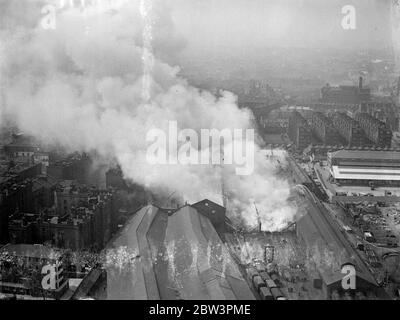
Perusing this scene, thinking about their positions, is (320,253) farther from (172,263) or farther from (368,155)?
(368,155)

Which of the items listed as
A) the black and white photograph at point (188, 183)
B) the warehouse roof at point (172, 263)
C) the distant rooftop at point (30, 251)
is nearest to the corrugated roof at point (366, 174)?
the black and white photograph at point (188, 183)

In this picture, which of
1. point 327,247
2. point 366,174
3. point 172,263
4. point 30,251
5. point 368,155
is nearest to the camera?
point 172,263

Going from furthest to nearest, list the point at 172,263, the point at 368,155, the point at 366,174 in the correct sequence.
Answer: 1. the point at 368,155
2. the point at 366,174
3. the point at 172,263

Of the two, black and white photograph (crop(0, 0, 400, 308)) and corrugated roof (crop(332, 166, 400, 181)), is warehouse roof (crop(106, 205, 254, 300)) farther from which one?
corrugated roof (crop(332, 166, 400, 181))

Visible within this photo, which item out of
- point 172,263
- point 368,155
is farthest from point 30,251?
point 368,155

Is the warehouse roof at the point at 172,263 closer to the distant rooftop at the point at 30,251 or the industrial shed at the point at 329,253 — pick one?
the distant rooftop at the point at 30,251

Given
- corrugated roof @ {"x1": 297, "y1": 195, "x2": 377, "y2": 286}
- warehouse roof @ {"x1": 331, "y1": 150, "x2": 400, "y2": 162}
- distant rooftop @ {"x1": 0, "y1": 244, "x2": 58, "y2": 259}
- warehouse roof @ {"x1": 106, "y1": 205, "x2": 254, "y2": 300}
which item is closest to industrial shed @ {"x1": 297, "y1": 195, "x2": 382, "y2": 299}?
corrugated roof @ {"x1": 297, "y1": 195, "x2": 377, "y2": 286}

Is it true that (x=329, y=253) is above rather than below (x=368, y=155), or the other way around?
below

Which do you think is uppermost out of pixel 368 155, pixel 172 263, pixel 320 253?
pixel 368 155

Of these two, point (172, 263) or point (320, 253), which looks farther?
point (320, 253)

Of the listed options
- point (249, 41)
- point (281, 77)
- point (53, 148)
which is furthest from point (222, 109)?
point (281, 77)
